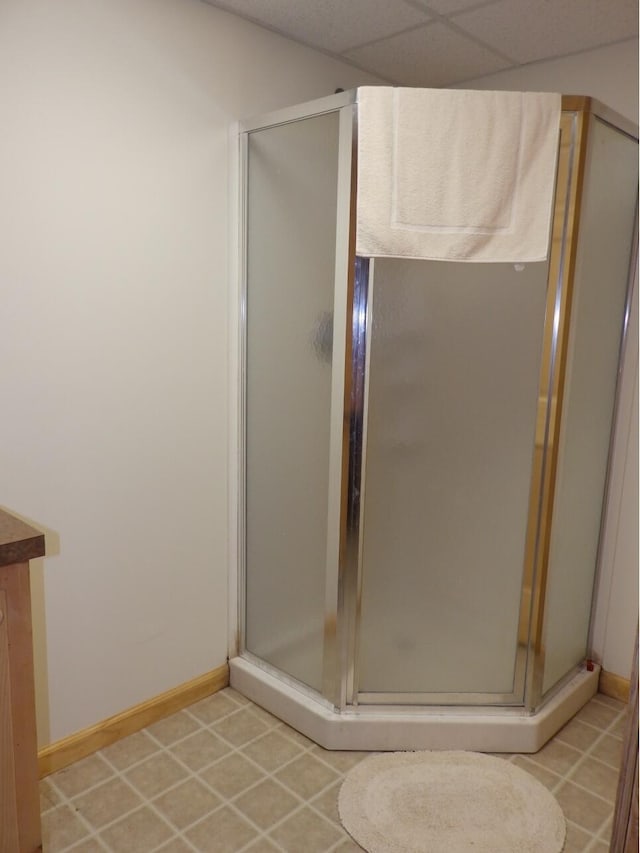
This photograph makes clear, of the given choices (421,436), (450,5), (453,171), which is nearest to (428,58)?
(450,5)

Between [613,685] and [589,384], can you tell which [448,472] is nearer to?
[589,384]

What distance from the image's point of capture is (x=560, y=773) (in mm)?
1844

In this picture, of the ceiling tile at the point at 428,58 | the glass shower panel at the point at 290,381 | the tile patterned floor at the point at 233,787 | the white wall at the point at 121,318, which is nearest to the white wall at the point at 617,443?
the ceiling tile at the point at 428,58

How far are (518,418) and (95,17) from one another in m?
1.52

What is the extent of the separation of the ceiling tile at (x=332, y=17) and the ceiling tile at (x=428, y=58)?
0.26 feet

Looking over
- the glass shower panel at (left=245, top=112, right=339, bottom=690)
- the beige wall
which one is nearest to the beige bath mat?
the glass shower panel at (left=245, top=112, right=339, bottom=690)

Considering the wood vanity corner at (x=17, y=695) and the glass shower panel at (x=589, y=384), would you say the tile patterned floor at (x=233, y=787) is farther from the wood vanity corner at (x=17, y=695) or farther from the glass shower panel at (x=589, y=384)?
the wood vanity corner at (x=17, y=695)

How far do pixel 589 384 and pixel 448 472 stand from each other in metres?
0.52

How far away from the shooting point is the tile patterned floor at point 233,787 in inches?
63.0

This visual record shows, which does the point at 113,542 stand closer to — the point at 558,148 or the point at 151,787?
the point at 151,787

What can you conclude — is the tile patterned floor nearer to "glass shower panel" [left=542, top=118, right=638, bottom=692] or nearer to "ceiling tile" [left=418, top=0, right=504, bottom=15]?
"glass shower panel" [left=542, top=118, right=638, bottom=692]

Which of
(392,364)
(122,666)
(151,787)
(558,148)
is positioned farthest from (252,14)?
(151,787)

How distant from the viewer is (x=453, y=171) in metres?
1.61

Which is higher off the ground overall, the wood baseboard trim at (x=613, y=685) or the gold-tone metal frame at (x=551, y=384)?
the gold-tone metal frame at (x=551, y=384)
